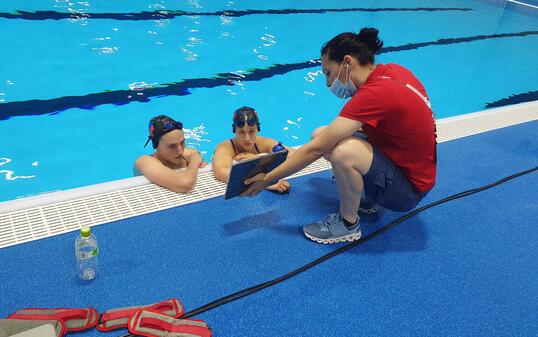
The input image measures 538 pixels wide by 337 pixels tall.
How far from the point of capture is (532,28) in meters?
11.4

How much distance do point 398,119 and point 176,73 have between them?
4020mm

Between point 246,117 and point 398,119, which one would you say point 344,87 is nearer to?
point 398,119

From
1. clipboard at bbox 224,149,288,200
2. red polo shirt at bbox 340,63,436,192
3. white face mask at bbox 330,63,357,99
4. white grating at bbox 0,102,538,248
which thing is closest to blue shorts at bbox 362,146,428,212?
red polo shirt at bbox 340,63,436,192

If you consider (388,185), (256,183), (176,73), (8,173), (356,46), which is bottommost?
(8,173)

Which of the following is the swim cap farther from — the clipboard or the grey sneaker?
the grey sneaker

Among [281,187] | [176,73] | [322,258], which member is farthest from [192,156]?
[176,73]

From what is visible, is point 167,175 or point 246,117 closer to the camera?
point 167,175

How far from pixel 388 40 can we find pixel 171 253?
736 cm

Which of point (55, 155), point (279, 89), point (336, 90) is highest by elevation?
point (336, 90)

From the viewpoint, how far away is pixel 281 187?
287 cm

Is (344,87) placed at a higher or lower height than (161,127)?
higher

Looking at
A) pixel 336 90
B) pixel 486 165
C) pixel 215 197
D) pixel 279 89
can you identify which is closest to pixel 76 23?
pixel 279 89

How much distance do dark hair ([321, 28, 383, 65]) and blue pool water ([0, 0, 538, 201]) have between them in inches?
101

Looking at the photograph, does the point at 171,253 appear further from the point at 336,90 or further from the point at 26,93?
the point at 26,93
